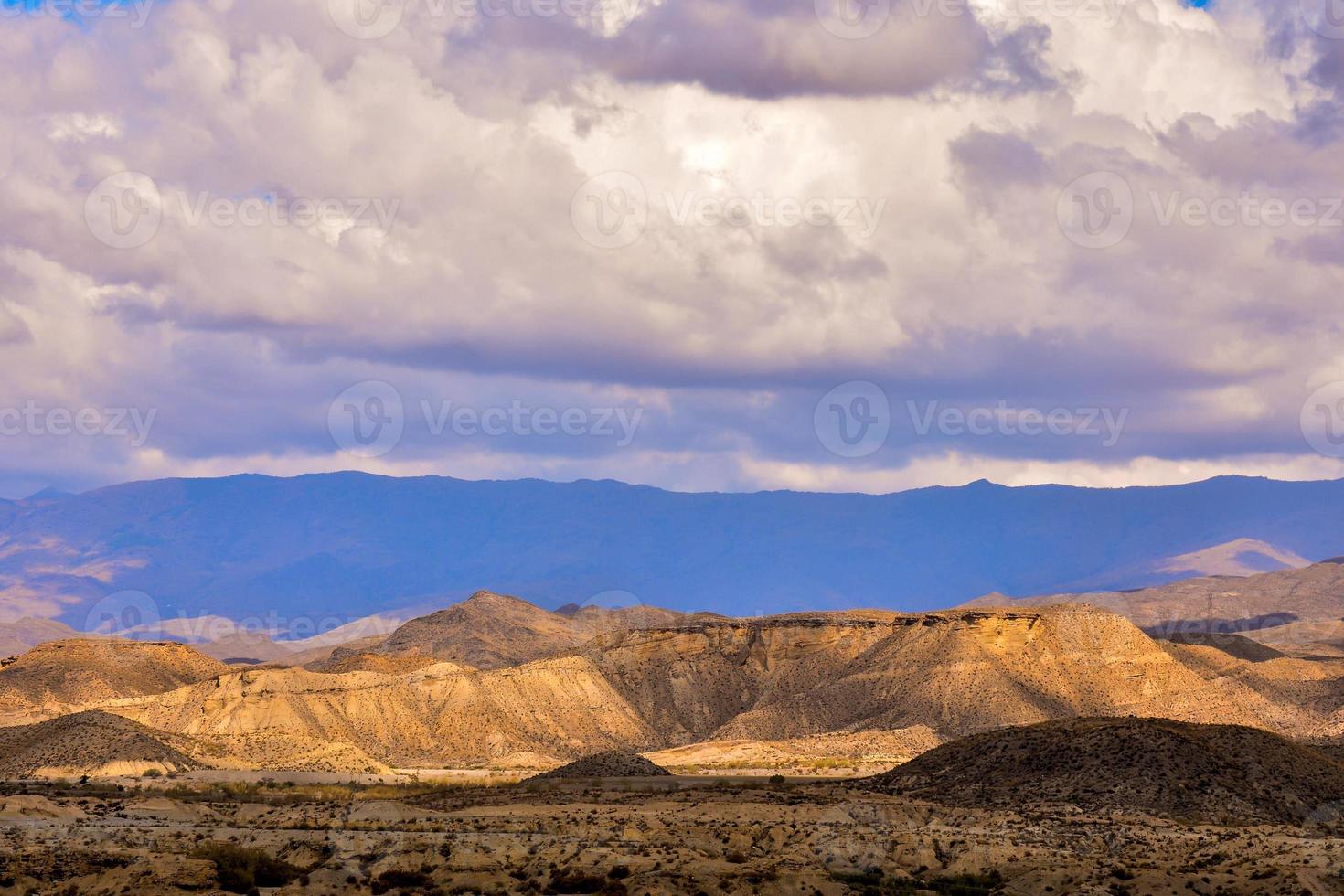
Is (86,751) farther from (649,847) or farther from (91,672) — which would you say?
(91,672)

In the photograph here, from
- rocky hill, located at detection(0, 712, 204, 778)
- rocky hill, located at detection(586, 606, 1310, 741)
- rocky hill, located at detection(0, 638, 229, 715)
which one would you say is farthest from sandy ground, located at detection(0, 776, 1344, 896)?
rocky hill, located at detection(0, 638, 229, 715)

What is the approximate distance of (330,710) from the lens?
12719 centimetres


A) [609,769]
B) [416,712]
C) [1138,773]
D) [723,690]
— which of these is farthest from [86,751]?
[723,690]

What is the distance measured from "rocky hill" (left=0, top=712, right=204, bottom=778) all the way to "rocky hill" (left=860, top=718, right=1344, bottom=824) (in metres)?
40.5

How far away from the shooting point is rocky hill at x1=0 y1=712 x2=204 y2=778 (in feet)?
292

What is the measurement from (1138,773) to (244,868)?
3872cm

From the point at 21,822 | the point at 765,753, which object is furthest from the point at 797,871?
the point at 765,753

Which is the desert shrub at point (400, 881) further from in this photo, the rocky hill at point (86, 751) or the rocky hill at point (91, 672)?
the rocky hill at point (91, 672)

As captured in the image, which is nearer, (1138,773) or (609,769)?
(1138,773)

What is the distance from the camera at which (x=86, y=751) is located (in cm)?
9144

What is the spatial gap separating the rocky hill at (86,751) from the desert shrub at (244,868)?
42.7 metres

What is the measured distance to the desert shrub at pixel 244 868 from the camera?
45125 millimetres

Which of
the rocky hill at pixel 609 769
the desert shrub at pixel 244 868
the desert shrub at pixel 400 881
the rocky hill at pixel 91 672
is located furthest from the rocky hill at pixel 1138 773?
the rocky hill at pixel 91 672

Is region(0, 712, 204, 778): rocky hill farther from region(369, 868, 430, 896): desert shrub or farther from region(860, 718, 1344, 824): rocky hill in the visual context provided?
region(369, 868, 430, 896): desert shrub
